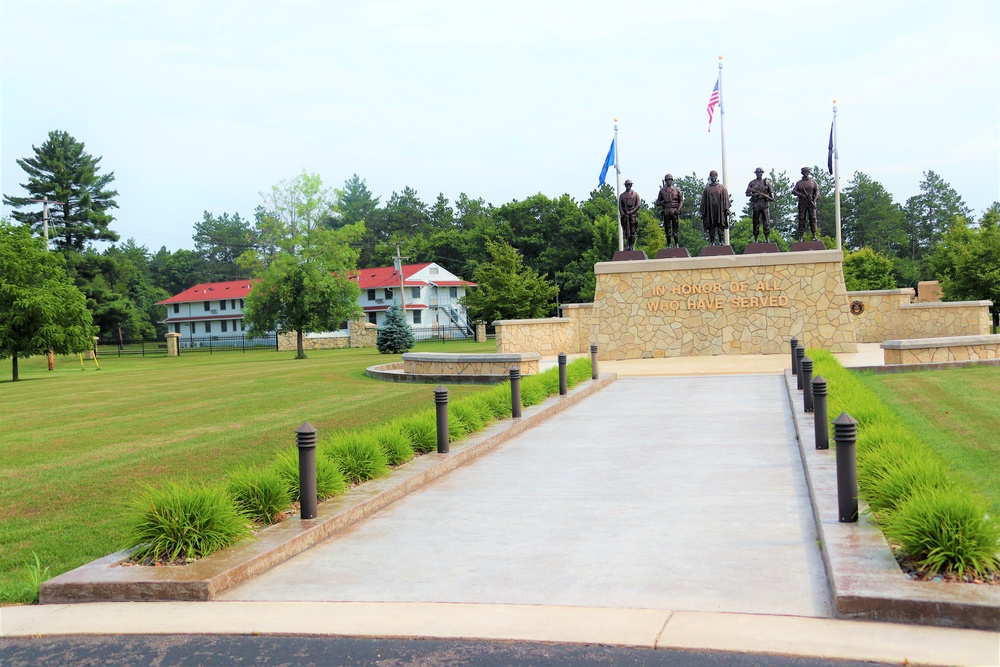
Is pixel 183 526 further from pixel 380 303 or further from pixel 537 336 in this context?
pixel 380 303

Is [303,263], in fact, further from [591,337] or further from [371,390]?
[371,390]

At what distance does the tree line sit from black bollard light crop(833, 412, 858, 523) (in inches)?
1547

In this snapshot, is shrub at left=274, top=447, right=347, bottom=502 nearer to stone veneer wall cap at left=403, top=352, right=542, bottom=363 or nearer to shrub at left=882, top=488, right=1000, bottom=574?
shrub at left=882, top=488, right=1000, bottom=574

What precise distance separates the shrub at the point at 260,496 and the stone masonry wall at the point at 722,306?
2175 cm

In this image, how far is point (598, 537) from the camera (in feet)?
23.8

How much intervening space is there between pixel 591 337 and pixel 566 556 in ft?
75.3

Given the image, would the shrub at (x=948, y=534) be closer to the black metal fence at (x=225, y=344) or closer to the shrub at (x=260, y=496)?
the shrub at (x=260, y=496)

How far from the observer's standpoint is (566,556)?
6691 mm

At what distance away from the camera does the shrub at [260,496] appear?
7594 mm

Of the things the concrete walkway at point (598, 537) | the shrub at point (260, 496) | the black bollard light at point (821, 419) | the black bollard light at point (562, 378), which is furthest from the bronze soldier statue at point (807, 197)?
the shrub at point (260, 496)

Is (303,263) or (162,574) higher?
(303,263)

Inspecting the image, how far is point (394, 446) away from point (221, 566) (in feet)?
13.8

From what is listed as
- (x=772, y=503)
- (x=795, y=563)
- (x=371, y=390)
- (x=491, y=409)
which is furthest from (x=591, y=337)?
(x=795, y=563)

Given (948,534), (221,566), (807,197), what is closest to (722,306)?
(807,197)
